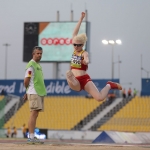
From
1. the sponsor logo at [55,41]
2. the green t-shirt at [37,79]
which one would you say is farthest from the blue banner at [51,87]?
the green t-shirt at [37,79]

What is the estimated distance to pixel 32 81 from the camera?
10172mm

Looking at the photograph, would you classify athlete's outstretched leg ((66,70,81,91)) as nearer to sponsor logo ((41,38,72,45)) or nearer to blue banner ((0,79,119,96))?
blue banner ((0,79,119,96))

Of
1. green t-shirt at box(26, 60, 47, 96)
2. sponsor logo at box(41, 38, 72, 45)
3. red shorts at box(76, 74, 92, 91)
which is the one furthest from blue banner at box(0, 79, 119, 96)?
red shorts at box(76, 74, 92, 91)

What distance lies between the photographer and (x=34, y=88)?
10.1 metres

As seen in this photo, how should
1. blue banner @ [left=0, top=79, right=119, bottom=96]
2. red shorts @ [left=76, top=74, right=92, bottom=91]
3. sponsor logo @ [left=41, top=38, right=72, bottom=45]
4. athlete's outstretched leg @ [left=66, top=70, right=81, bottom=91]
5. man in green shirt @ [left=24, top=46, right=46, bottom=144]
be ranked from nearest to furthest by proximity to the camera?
athlete's outstretched leg @ [left=66, top=70, right=81, bottom=91], red shorts @ [left=76, top=74, right=92, bottom=91], man in green shirt @ [left=24, top=46, right=46, bottom=144], blue banner @ [left=0, top=79, right=119, bottom=96], sponsor logo @ [left=41, top=38, right=72, bottom=45]

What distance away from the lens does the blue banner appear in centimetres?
4191

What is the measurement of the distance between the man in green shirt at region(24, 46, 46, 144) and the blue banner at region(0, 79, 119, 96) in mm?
31280

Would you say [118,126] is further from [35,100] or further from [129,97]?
[35,100]

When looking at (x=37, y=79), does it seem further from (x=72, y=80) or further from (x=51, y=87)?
(x=51, y=87)

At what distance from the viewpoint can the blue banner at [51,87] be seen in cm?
4191

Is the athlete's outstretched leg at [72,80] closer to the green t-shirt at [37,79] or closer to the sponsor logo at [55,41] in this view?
the green t-shirt at [37,79]

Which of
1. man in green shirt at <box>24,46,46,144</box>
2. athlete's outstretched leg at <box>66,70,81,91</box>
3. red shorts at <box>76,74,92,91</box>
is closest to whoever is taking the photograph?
athlete's outstretched leg at <box>66,70,81,91</box>

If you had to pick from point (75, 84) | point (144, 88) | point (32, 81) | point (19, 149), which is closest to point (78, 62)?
Result: point (75, 84)

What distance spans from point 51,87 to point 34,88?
109 ft
